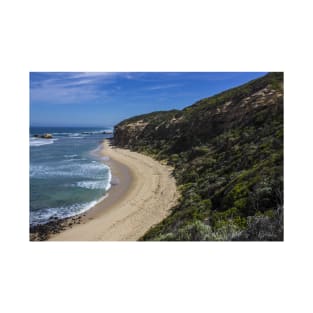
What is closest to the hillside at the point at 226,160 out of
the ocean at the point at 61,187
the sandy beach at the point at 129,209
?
the sandy beach at the point at 129,209

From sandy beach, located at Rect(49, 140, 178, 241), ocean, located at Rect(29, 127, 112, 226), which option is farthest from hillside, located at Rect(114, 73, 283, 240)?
ocean, located at Rect(29, 127, 112, 226)

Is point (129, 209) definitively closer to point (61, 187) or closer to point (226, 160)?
point (226, 160)

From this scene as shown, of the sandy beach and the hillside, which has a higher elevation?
the hillside

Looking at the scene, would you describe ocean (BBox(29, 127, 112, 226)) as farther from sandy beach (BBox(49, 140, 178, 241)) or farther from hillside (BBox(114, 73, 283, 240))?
hillside (BBox(114, 73, 283, 240))

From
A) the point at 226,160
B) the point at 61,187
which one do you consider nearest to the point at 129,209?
the point at 226,160

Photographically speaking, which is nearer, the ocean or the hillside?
the hillside

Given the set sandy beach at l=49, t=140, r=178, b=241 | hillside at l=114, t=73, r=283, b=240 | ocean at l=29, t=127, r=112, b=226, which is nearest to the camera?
hillside at l=114, t=73, r=283, b=240
